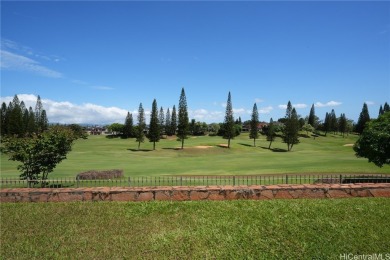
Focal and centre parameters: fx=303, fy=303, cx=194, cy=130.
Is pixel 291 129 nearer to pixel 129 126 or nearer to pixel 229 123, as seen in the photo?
pixel 229 123

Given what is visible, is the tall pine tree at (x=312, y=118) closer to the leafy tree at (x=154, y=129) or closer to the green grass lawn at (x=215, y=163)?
the green grass lawn at (x=215, y=163)

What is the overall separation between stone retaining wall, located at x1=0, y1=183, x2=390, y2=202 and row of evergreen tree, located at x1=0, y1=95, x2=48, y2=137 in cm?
6674

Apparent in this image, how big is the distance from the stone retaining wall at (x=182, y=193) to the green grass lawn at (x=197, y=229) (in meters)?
0.50

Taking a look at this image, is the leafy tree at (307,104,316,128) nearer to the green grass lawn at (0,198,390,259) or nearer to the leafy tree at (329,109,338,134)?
the leafy tree at (329,109,338,134)

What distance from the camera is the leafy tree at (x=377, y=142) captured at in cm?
2338

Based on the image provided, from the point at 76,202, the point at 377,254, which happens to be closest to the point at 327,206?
the point at 377,254

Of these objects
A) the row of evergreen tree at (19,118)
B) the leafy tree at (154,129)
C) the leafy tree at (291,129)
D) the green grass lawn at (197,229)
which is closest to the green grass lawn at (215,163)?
the leafy tree at (291,129)

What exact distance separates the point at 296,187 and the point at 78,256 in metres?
7.52

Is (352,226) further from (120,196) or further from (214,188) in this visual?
(120,196)

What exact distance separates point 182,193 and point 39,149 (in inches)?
595

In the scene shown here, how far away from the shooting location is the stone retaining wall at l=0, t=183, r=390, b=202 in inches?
419

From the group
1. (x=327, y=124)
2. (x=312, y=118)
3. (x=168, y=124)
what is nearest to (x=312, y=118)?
→ (x=312, y=118)

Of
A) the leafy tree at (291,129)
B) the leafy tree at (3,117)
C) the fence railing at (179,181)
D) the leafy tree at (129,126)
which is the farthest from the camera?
the leafy tree at (129,126)

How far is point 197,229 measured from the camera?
26.8 feet
